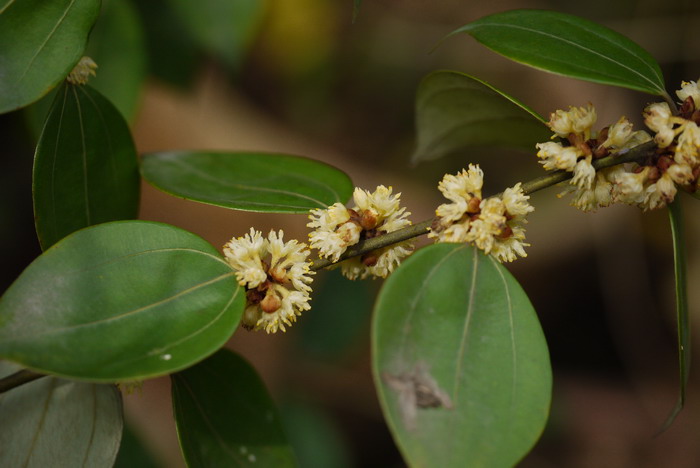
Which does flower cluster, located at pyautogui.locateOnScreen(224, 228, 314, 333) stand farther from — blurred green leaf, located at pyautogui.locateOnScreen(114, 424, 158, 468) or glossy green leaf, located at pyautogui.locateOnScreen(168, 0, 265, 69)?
blurred green leaf, located at pyautogui.locateOnScreen(114, 424, 158, 468)

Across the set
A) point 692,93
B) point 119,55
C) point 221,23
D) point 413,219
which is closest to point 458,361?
point 692,93

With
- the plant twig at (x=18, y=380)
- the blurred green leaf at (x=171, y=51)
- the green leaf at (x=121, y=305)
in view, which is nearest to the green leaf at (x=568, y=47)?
the green leaf at (x=121, y=305)

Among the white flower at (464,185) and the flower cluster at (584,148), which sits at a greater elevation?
the flower cluster at (584,148)

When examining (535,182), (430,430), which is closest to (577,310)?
(535,182)

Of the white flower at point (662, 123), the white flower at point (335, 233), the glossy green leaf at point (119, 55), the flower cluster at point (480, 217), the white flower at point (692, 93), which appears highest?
the white flower at point (692, 93)

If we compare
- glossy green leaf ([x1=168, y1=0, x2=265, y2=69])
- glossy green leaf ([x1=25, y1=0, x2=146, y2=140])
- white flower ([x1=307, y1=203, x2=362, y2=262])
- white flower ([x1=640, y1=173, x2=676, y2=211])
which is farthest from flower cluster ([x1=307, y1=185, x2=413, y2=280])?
glossy green leaf ([x1=168, y1=0, x2=265, y2=69])

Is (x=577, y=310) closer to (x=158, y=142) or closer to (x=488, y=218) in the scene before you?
(x=158, y=142)

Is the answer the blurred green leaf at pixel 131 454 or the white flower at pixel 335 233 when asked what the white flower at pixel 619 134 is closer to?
the white flower at pixel 335 233
